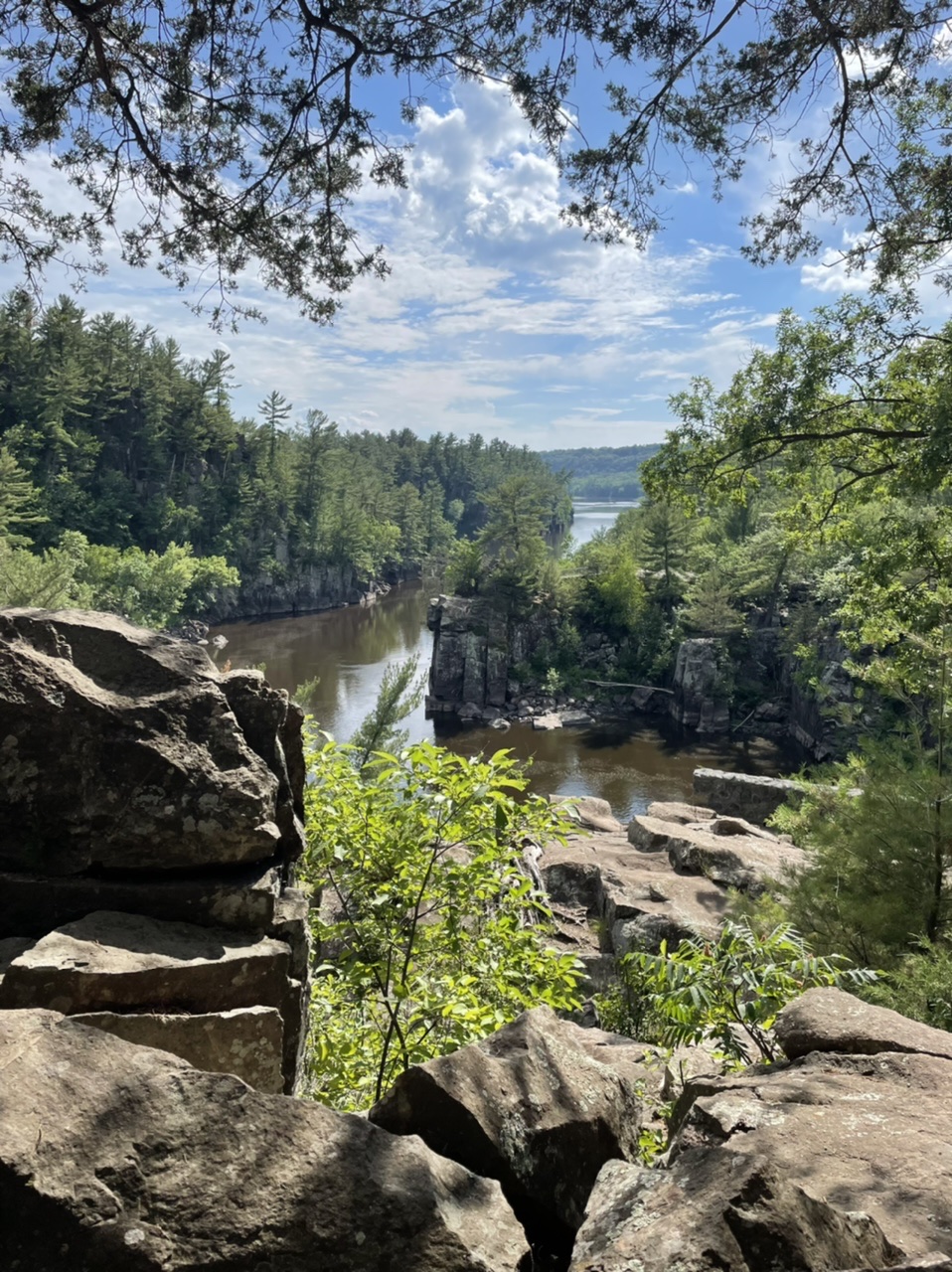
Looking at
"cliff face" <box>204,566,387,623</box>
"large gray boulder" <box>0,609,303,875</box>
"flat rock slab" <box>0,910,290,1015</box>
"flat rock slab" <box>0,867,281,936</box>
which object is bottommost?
"cliff face" <box>204,566,387,623</box>

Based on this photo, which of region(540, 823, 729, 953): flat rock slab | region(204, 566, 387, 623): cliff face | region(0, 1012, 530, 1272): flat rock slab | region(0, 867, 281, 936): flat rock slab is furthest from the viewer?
region(204, 566, 387, 623): cliff face

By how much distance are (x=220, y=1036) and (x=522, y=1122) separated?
52.0 inches

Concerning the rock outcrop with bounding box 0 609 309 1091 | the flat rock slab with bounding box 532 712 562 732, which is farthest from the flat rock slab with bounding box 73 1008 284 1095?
the flat rock slab with bounding box 532 712 562 732

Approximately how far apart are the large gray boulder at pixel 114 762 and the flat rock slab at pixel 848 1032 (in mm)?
2612

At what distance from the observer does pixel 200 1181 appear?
206 cm

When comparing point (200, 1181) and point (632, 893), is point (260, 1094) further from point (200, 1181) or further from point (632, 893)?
point (632, 893)

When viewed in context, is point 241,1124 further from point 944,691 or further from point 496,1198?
point 944,691

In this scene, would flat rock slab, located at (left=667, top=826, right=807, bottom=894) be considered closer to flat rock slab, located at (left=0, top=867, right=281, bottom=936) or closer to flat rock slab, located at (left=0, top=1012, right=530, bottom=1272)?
flat rock slab, located at (left=0, top=867, right=281, bottom=936)

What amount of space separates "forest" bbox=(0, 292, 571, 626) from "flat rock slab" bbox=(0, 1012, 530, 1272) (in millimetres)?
32852

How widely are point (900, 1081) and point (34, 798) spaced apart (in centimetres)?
397

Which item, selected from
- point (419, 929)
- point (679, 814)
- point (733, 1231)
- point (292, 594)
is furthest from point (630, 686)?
point (733, 1231)

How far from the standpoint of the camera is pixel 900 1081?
133 inches

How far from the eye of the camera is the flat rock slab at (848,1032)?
363 centimetres

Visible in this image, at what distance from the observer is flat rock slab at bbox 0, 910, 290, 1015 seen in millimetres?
3174
